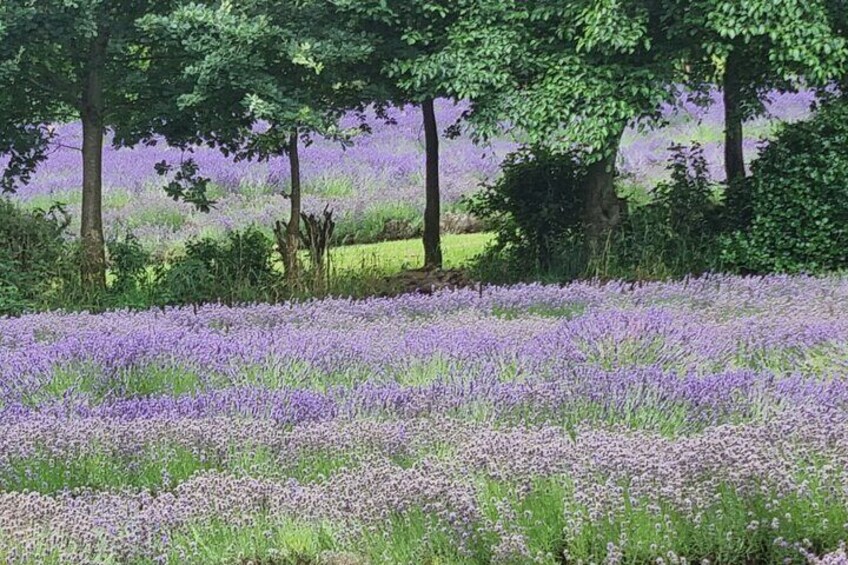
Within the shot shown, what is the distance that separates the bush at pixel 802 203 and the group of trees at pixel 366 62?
0.52 meters

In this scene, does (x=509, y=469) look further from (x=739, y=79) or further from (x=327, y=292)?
(x=739, y=79)

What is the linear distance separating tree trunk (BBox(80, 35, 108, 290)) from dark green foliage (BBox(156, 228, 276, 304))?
0.56 meters

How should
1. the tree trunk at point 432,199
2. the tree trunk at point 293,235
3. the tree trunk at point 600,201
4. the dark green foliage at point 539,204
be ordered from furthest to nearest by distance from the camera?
the tree trunk at point 432,199, the dark green foliage at point 539,204, the tree trunk at point 600,201, the tree trunk at point 293,235

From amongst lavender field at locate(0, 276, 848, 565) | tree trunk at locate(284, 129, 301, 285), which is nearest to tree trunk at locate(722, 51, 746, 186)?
tree trunk at locate(284, 129, 301, 285)

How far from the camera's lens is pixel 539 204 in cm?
1107

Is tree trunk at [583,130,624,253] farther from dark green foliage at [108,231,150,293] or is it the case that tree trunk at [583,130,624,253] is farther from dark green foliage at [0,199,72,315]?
dark green foliage at [0,199,72,315]

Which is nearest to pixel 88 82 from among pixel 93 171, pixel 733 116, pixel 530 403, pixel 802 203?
pixel 93 171

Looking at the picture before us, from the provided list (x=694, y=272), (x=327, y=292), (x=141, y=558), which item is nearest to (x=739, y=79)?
(x=694, y=272)

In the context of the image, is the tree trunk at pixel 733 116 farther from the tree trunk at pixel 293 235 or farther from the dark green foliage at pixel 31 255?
the dark green foliage at pixel 31 255

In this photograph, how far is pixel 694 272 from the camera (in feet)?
33.0

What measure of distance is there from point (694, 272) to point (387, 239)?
19.8 ft

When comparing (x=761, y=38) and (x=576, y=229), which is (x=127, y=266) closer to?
(x=576, y=229)

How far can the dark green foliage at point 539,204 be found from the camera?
1093 centimetres

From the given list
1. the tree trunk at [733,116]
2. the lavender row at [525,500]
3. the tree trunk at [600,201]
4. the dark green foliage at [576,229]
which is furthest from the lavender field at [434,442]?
the tree trunk at [733,116]
